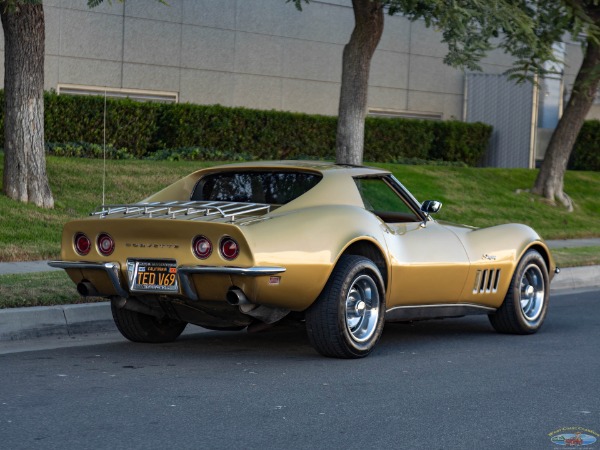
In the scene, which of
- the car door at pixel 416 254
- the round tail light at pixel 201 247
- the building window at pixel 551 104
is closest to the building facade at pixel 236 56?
the building window at pixel 551 104

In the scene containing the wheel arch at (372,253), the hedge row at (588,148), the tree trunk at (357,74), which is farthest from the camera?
the hedge row at (588,148)

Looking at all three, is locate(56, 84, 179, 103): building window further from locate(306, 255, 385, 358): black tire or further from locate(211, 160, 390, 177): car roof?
locate(306, 255, 385, 358): black tire

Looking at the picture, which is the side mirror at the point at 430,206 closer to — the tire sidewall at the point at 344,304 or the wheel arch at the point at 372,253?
the wheel arch at the point at 372,253

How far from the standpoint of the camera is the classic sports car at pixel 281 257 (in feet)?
24.1

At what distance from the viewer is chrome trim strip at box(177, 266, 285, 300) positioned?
716cm

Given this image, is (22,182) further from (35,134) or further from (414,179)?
(414,179)

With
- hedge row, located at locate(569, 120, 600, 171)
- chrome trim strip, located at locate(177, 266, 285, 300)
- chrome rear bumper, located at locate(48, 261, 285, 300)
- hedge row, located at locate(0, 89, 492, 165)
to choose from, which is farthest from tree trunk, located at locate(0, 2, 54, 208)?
hedge row, located at locate(569, 120, 600, 171)

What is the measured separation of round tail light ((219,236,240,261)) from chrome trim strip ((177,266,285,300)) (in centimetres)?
11

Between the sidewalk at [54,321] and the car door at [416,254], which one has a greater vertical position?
the car door at [416,254]

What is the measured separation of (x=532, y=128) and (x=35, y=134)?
1859cm

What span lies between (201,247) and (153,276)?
43cm

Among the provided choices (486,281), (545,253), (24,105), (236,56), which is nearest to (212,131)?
(236,56)

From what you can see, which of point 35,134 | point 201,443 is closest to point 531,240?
point 201,443

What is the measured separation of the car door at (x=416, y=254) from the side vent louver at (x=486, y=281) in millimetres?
183
